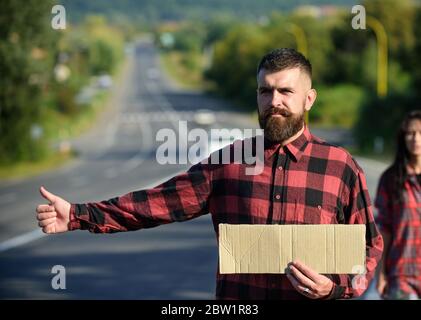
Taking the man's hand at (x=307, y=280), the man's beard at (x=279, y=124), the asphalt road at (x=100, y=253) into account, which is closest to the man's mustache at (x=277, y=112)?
the man's beard at (x=279, y=124)

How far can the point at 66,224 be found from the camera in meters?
3.76

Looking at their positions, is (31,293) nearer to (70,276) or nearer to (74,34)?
(70,276)

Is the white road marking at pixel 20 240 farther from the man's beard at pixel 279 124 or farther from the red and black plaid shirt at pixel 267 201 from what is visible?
the man's beard at pixel 279 124

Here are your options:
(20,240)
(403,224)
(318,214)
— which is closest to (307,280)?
(318,214)

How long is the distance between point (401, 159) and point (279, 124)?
2771 mm

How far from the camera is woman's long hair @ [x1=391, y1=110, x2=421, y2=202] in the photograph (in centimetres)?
629

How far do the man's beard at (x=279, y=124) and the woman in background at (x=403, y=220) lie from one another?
2.62m

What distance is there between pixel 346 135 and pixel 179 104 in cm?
1761

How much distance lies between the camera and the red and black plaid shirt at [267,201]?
12.1ft

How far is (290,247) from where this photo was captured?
3521 millimetres

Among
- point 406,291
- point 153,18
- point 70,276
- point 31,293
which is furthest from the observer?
point 153,18

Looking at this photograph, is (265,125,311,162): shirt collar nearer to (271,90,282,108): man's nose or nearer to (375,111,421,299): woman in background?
(271,90,282,108): man's nose

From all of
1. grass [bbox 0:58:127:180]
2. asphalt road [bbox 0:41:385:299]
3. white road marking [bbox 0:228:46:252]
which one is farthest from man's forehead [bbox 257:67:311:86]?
grass [bbox 0:58:127:180]
